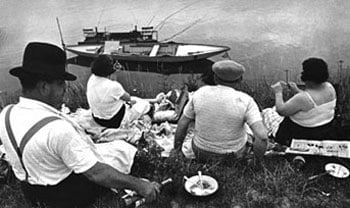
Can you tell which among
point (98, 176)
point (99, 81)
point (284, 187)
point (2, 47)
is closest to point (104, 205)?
point (98, 176)

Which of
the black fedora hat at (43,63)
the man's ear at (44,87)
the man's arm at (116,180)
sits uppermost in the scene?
the black fedora hat at (43,63)

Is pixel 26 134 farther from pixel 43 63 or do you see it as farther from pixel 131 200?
pixel 131 200

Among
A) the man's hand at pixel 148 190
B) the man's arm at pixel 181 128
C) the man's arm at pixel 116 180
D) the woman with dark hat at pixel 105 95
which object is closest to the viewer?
the man's arm at pixel 116 180

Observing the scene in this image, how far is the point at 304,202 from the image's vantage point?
10.9 ft

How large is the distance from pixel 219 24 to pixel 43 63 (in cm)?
1651

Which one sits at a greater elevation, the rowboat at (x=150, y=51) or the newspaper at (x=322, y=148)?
the newspaper at (x=322, y=148)

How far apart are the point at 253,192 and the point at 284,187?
0.91 feet

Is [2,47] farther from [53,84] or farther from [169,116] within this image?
[53,84]

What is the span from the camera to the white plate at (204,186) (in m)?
3.42

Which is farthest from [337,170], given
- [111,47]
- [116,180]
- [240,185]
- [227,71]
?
[111,47]

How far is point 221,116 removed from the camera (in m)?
3.84

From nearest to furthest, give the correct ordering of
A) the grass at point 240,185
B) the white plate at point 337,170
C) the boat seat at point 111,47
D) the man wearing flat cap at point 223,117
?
the grass at point 240,185
the white plate at point 337,170
the man wearing flat cap at point 223,117
the boat seat at point 111,47

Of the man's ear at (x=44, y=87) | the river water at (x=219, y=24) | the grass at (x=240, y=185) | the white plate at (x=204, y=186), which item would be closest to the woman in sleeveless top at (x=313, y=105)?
the grass at (x=240, y=185)

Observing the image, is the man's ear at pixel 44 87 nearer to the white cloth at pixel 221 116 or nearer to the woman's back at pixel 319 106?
the white cloth at pixel 221 116
